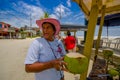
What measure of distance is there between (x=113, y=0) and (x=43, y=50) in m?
1.61

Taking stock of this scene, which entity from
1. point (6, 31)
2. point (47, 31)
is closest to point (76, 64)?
point (47, 31)

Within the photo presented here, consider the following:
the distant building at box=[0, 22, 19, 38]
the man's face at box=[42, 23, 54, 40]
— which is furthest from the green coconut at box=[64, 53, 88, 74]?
the distant building at box=[0, 22, 19, 38]

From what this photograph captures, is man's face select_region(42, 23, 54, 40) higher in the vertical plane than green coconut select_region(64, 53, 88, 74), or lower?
higher

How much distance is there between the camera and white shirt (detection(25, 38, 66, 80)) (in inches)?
80.9

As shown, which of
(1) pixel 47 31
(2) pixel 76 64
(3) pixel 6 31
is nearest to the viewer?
(2) pixel 76 64

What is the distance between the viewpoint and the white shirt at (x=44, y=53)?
206cm

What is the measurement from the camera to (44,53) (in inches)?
84.8

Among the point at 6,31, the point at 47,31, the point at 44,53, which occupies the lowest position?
the point at 6,31

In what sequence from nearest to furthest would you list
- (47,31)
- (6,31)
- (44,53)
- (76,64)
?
(76,64)
(44,53)
(47,31)
(6,31)

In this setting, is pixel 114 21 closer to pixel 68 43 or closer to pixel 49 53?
pixel 68 43

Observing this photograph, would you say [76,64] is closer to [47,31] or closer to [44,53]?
[44,53]

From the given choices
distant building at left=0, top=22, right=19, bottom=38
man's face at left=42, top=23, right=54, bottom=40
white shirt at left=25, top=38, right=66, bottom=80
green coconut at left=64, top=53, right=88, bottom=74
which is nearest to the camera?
green coconut at left=64, top=53, right=88, bottom=74

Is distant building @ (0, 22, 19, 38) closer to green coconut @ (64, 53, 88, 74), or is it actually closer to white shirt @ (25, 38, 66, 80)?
white shirt @ (25, 38, 66, 80)

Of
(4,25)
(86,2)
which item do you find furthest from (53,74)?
(4,25)
